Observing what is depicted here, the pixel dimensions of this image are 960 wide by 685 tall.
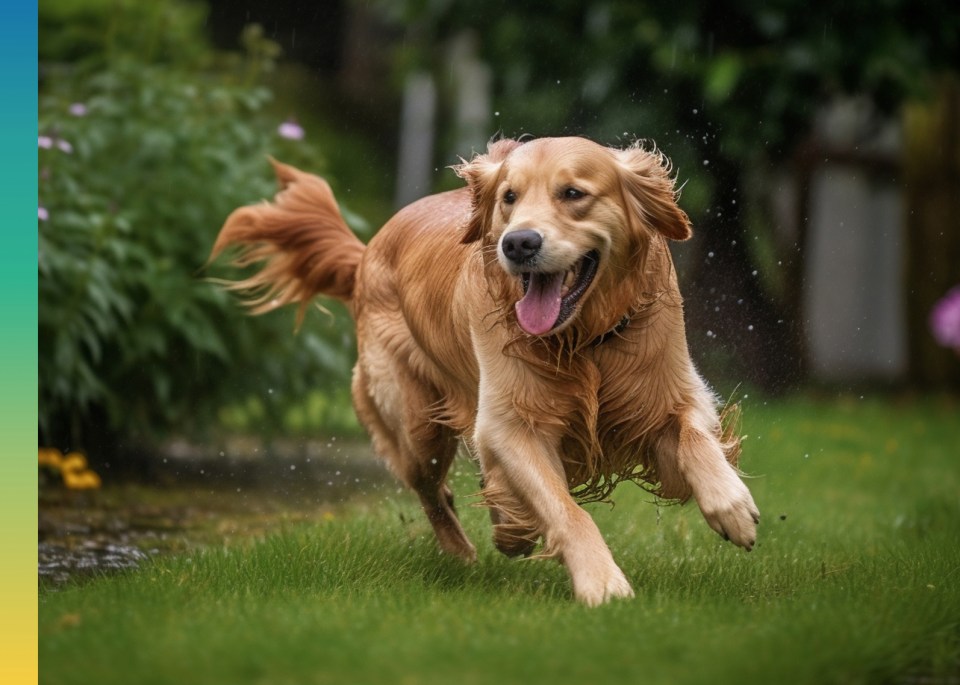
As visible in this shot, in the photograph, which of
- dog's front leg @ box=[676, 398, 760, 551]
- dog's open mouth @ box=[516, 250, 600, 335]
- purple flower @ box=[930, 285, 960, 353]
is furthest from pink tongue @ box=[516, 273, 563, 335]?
purple flower @ box=[930, 285, 960, 353]

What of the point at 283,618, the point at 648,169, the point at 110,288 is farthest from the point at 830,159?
the point at 283,618

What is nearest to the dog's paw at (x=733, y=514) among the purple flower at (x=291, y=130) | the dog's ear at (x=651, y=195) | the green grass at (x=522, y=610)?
the green grass at (x=522, y=610)

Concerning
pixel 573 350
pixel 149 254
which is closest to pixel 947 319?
pixel 149 254

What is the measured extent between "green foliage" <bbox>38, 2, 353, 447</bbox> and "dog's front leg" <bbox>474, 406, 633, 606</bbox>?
2.25 m

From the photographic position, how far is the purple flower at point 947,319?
9.43 metres

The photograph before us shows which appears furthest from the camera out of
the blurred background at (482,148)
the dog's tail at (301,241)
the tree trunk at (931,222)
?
the tree trunk at (931,222)

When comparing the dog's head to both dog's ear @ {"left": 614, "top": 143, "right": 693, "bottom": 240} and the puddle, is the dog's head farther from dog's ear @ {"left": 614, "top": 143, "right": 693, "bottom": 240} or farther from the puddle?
the puddle

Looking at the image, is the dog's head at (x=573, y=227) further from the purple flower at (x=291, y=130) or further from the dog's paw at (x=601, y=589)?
the purple flower at (x=291, y=130)

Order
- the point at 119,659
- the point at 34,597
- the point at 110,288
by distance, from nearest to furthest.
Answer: the point at 119,659 → the point at 34,597 → the point at 110,288

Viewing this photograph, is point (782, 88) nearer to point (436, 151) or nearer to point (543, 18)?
point (543, 18)

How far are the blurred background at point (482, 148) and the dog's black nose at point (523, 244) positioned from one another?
99cm

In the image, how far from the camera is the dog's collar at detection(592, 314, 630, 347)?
12.7ft

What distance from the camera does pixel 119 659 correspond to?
2.98m

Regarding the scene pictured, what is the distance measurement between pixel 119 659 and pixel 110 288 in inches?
121
